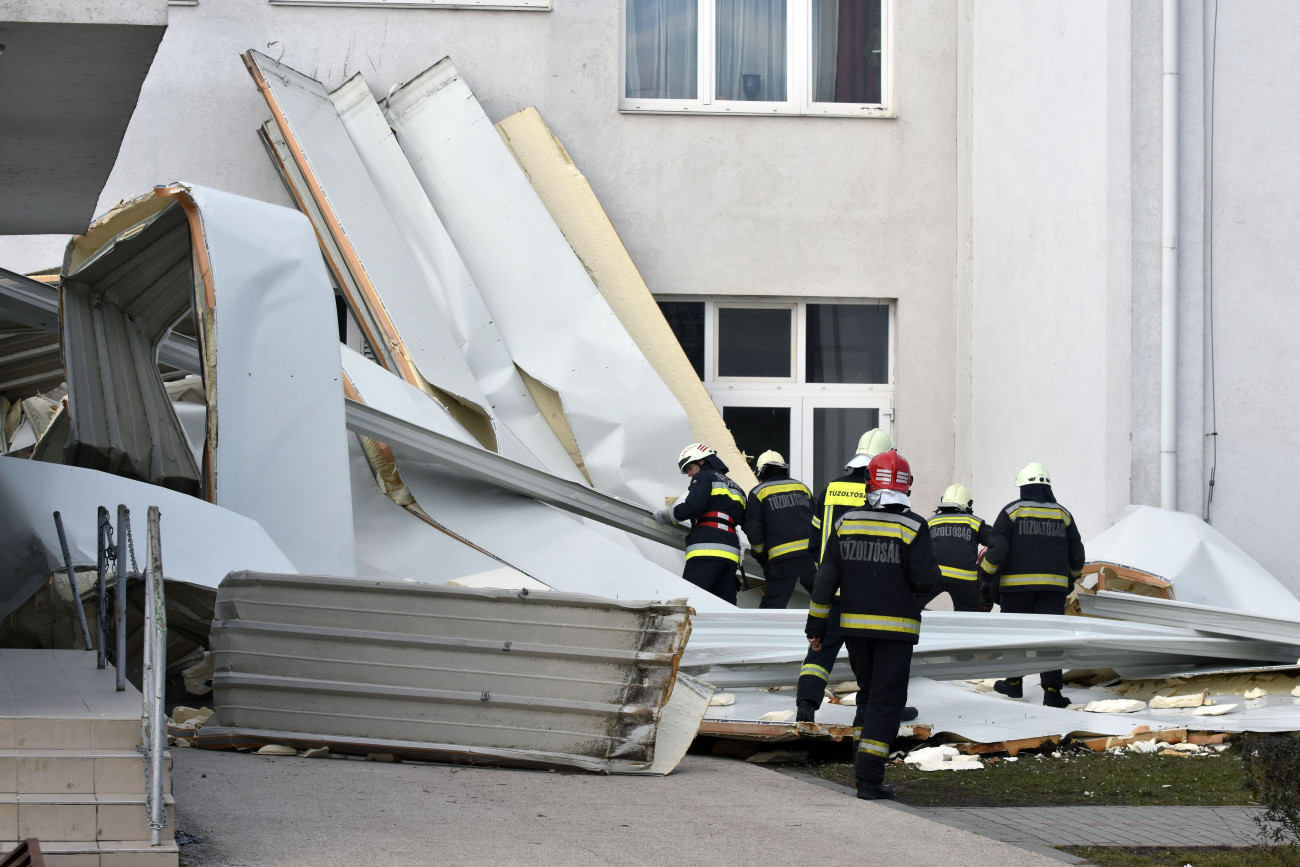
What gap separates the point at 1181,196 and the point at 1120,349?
120 centimetres

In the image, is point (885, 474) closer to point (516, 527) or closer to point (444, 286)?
point (516, 527)

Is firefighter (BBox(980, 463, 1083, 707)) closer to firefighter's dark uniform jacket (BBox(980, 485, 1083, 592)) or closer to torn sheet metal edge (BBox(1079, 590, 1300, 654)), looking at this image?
firefighter's dark uniform jacket (BBox(980, 485, 1083, 592))

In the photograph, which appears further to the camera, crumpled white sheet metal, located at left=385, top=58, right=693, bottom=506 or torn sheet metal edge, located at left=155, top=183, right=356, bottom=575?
crumpled white sheet metal, located at left=385, top=58, right=693, bottom=506

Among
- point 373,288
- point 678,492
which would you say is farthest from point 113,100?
point 678,492

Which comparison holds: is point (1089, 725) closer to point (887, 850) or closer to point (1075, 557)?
point (1075, 557)

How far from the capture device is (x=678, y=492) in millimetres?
11125

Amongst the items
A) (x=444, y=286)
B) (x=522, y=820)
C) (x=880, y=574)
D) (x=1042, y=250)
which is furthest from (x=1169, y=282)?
(x=522, y=820)

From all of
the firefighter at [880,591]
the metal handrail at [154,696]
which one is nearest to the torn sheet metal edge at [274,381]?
the firefighter at [880,591]

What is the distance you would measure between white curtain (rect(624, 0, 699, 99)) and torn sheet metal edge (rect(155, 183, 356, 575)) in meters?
5.37

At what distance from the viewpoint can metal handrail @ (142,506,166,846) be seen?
156 inches

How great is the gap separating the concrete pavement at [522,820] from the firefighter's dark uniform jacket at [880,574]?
74 centimetres

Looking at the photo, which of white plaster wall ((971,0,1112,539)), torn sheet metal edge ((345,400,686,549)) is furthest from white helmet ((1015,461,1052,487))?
torn sheet metal edge ((345,400,686,549))

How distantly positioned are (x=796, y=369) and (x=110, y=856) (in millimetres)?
9230

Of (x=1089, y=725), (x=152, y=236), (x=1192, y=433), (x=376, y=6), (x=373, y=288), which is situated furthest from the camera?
(x=376, y=6)
